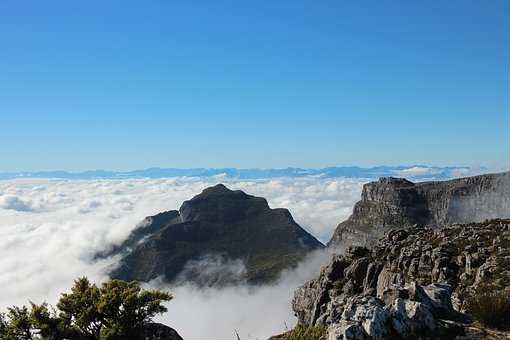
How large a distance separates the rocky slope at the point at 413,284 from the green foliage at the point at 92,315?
18.1m

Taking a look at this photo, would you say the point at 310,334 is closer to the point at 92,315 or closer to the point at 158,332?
the point at 158,332

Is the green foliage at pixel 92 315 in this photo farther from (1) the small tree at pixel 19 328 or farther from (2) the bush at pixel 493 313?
(2) the bush at pixel 493 313

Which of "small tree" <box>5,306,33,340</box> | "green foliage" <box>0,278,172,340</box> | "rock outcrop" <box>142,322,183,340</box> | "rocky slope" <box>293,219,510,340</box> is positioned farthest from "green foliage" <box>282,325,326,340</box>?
"small tree" <box>5,306,33,340</box>

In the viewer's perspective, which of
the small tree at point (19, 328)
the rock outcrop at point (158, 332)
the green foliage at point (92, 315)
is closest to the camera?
the rock outcrop at point (158, 332)

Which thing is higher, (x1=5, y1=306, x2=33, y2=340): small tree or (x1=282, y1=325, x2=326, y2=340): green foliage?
(x1=282, y1=325, x2=326, y2=340): green foliage

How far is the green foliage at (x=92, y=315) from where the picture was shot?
46594 mm

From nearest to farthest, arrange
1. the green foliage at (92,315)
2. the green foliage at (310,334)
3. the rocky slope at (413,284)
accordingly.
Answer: the rocky slope at (413,284)
the green foliage at (310,334)
the green foliage at (92,315)

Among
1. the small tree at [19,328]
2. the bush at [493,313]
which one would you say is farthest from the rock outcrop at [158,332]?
the bush at [493,313]

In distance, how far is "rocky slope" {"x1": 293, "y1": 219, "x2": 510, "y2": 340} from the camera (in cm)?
2523

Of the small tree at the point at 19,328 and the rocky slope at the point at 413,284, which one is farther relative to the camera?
the small tree at the point at 19,328

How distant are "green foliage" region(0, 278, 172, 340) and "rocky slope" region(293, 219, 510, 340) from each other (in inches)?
713

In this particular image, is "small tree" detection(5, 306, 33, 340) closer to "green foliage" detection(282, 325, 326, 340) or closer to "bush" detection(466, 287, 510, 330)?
"green foliage" detection(282, 325, 326, 340)

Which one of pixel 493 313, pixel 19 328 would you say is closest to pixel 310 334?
pixel 493 313

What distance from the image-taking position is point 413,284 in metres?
31.2
